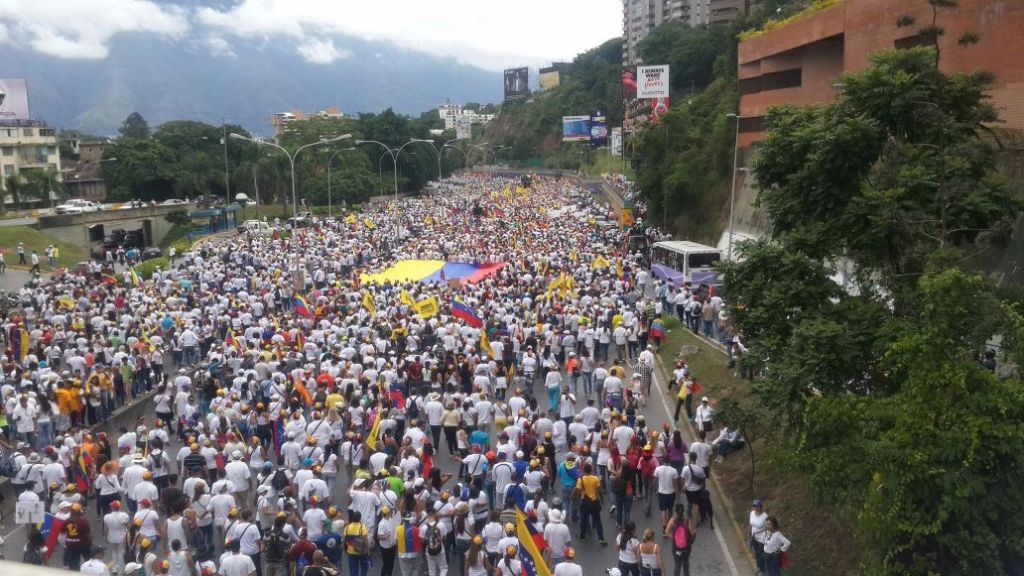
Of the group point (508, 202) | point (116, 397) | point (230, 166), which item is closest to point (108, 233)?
point (230, 166)

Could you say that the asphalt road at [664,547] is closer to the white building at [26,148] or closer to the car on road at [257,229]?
the car on road at [257,229]

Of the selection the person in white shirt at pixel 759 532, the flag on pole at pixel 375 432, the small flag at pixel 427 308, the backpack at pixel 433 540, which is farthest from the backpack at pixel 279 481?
the small flag at pixel 427 308

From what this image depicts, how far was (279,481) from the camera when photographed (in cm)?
1106

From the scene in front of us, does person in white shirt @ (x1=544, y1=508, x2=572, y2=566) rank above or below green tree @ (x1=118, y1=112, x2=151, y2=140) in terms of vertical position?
below

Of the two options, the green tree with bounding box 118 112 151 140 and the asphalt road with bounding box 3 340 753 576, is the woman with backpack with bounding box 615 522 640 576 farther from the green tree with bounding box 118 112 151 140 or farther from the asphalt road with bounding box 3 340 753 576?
the green tree with bounding box 118 112 151 140

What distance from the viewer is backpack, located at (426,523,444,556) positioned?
9.71 m

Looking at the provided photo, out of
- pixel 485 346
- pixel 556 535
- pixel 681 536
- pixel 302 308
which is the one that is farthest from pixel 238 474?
pixel 302 308

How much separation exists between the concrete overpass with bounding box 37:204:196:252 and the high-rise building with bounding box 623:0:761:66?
67.2m

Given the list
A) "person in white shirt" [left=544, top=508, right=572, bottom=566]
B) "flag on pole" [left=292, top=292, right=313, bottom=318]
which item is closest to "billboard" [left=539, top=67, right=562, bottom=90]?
"flag on pole" [left=292, top=292, right=313, bottom=318]

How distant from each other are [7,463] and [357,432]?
18.3 ft

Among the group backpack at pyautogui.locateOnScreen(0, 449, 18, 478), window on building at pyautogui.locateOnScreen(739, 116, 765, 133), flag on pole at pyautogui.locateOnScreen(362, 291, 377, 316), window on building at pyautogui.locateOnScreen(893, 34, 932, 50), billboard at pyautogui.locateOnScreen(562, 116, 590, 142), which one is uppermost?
billboard at pyautogui.locateOnScreen(562, 116, 590, 142)

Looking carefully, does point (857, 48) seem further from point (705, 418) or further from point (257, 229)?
point (257, 229)

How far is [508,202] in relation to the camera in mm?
70188

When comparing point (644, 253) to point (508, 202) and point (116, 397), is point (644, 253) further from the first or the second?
point (508, 202)
